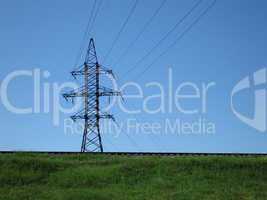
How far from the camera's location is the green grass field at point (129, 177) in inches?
818

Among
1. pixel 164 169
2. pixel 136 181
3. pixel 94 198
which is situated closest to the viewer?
pixel 94 198

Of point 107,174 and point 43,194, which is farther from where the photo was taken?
point 107,174

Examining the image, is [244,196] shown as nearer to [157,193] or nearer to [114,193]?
[157,193]

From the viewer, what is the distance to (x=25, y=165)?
2684cm

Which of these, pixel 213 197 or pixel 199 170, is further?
pixel 199 170

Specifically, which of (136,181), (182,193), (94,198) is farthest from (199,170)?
(94,198)

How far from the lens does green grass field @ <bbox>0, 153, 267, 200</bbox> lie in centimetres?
2078

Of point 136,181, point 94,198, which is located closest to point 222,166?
point 136,181

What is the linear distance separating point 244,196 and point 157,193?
3280mm

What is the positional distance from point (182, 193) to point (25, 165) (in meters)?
9.35

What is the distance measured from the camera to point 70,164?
2752 cm

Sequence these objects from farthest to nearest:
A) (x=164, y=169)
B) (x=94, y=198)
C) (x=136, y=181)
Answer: (x=164, y=169), (x=136, y=181), (x=94, y=198)

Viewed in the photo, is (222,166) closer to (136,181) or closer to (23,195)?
(136,181)

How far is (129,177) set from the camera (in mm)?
24625
